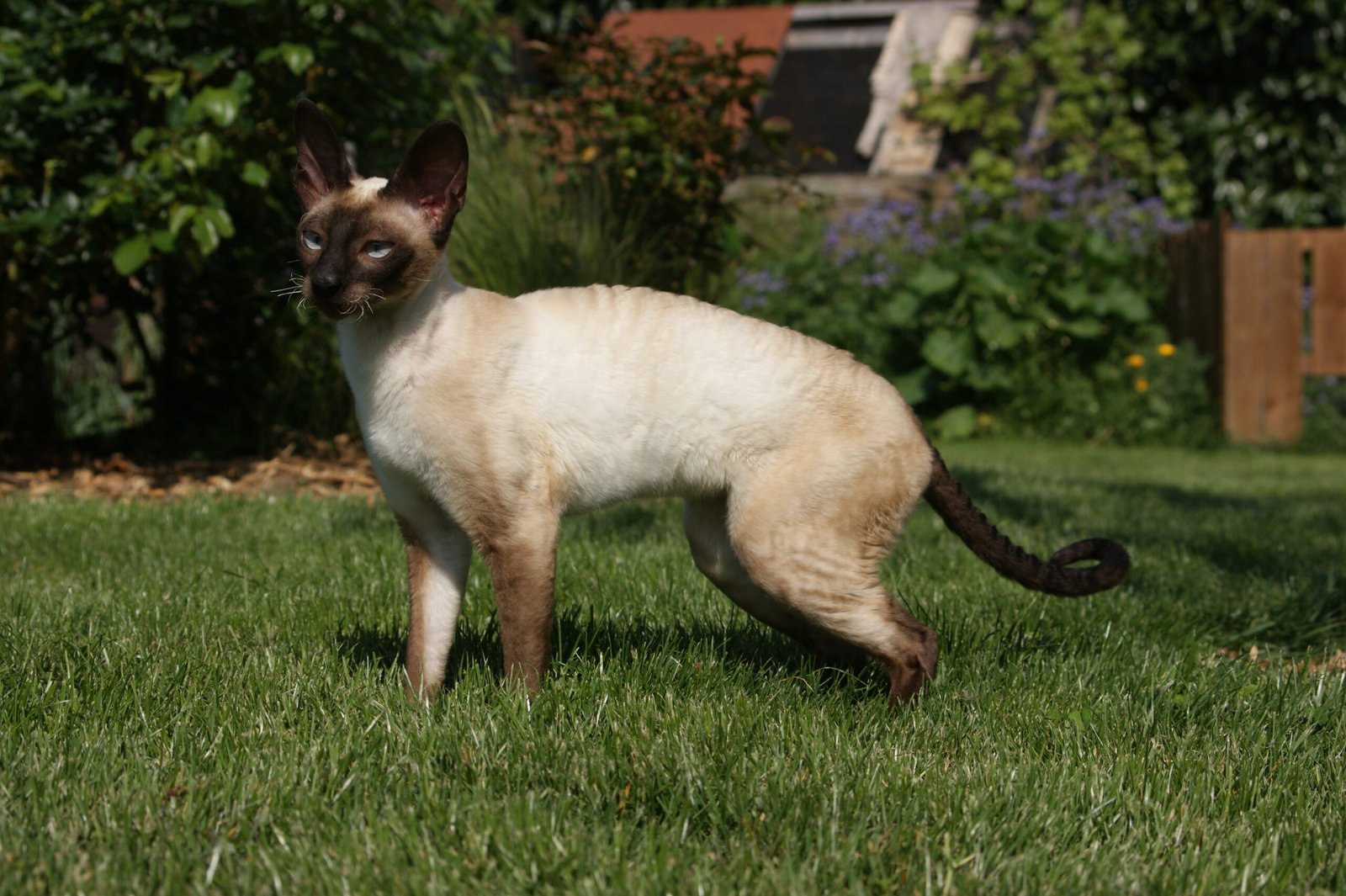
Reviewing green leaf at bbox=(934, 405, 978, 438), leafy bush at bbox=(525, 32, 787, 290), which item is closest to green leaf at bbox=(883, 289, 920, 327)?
green leaf at bbox=(934, 405, 978, 438)

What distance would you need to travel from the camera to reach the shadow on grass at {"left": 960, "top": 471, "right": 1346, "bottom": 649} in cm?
434

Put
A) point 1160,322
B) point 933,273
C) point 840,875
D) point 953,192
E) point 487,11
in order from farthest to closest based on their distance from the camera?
1. point 953,192
2. point 1160,322
3. point 933,273
4. point 487,11
5. point 840,875

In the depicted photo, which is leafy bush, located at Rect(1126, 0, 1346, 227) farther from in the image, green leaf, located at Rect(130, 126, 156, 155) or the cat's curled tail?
the cat's curled tail

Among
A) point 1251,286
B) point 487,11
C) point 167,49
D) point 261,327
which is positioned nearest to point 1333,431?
point 1251,286

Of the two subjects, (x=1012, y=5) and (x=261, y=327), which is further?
(x=1012, y=5)

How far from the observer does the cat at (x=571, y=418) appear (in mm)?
2965

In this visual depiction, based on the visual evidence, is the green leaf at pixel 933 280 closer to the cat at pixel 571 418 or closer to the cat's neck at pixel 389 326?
the cat at pixel 571 418

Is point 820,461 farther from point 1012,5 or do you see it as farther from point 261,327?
point 1012,5

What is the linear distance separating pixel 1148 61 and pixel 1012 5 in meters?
1.59

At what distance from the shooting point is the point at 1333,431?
10.5m

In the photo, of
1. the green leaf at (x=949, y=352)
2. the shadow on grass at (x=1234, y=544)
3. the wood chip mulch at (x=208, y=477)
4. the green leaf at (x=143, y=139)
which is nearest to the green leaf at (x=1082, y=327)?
the green leaf at (x=949, y=352)

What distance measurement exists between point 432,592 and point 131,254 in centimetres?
331

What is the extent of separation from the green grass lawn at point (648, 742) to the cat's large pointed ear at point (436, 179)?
1182mm

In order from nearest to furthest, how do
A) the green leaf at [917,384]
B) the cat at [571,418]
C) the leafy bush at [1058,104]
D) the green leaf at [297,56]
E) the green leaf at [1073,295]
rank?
the cat at [571,418] < the green leaf at [297,56] < the green leaf at [1073,295] < the green leaf at [917,384] < the leafy bush at [1058,104]
